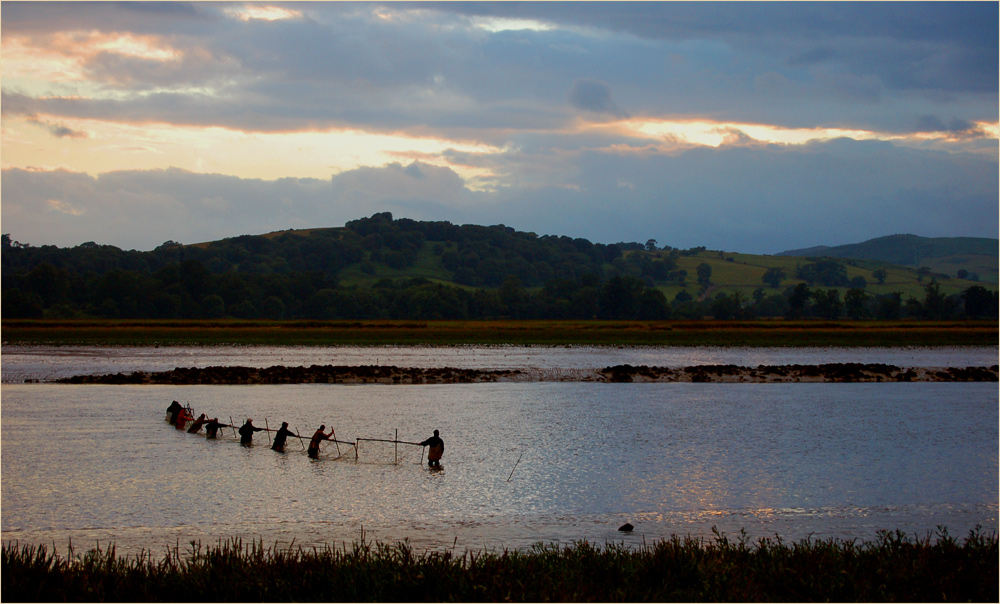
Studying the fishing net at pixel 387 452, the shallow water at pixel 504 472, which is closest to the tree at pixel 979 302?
the shallow water at pixel 504 472

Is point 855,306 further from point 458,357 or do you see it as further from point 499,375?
point 499,375

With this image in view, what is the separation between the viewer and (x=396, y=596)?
12.0 m

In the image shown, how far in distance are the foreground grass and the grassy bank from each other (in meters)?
77.1

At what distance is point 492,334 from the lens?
110 meters

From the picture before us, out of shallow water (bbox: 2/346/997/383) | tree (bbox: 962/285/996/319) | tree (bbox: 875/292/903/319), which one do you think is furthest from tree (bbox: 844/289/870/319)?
shallow water (bbox: 2/346/997/383)

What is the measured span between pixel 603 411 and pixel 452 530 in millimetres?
22162

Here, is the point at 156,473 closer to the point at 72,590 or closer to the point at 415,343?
the point at 72,590

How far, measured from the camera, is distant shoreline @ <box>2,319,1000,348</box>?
92.9 metres

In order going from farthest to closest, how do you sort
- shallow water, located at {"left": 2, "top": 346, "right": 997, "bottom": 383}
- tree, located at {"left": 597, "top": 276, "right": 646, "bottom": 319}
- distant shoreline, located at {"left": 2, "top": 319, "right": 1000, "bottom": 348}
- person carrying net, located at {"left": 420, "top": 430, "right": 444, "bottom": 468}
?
tree, located at {"left": 597, "top": 276, "right": 646, "bottom": 319} < distant shoreline, located at {"left": 2, "top": 319, "right": 1000, "bottom": 348} < shallow water, located at {"left": 2, "top": 346, "right": 997, "bottom": 383} < person carrying net, located at {"left": 420, "top": 430, "right": 444, "bottom": 468}

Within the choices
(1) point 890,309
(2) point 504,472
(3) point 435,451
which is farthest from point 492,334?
(1) point 890,309

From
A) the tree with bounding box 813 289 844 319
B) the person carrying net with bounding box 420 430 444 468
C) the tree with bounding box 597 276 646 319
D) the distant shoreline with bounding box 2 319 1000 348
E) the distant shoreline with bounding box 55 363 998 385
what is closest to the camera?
the person carrying net with bounding box 420 430 444 468

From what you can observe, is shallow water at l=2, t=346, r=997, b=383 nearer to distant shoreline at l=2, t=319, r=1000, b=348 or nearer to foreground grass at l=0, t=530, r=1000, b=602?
distant shoreline at l=2, t=319, r=1000, b=348

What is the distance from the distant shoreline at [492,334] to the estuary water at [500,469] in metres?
45.6

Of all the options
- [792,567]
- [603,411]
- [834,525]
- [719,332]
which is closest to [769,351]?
[719,332]
